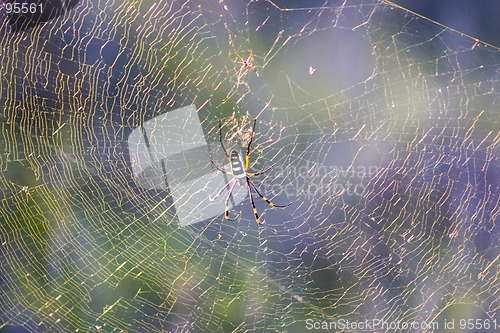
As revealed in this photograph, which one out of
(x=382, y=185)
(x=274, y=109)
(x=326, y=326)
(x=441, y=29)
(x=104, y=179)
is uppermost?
(x=441, y=29)

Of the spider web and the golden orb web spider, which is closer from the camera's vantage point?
the spider web

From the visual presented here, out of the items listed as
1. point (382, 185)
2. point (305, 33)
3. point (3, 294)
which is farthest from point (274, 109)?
point (3, 294)

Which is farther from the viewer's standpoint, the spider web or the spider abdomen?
the spider abdomen

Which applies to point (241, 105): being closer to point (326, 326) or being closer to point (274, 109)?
point (274, 109)

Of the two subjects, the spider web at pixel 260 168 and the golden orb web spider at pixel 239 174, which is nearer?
the spider web at pixel 260 168

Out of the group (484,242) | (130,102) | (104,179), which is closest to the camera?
(130,102)

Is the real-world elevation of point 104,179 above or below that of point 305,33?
below

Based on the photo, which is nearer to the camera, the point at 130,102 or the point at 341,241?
the point at 130,102

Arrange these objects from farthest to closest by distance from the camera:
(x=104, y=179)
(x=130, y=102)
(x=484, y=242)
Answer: (x=484, y=242) < (x=104, y=179) < (x=130, y=102)
